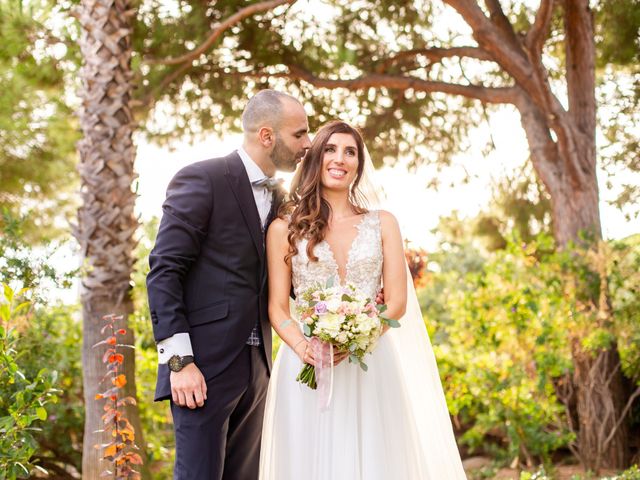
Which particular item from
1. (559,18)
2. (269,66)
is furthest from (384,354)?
(559,18)

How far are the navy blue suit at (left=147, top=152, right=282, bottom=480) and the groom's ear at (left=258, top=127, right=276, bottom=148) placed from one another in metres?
0.17

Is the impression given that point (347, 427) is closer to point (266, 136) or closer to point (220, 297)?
point (220, 297)

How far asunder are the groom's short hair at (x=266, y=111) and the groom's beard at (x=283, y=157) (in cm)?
9

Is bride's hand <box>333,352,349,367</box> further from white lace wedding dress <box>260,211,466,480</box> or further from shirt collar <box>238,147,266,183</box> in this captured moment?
shirt collar <box>238,147,266,183</box>

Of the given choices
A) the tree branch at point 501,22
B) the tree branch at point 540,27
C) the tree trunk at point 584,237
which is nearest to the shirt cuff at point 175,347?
the tree trunk at point 584,237

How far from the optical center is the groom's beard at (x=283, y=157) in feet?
12.6

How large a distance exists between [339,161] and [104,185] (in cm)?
274

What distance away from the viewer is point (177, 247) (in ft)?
11.2

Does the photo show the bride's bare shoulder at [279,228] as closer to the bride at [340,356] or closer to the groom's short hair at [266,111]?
the bride at [340,356]

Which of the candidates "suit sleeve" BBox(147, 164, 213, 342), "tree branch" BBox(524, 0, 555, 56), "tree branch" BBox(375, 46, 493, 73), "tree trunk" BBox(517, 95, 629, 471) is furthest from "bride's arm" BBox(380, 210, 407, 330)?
"tree branch" BBox(375, 46, 493, 73)

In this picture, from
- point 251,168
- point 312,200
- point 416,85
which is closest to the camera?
point 251,168

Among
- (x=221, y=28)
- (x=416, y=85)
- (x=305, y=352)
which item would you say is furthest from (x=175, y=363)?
(x=416, y=85)

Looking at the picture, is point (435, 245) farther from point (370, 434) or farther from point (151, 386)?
point (370, 434)

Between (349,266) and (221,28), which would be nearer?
(349,266)
